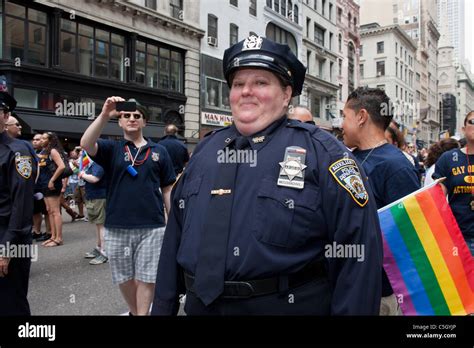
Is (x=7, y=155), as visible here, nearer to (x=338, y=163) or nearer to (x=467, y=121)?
(x=338, y=163)

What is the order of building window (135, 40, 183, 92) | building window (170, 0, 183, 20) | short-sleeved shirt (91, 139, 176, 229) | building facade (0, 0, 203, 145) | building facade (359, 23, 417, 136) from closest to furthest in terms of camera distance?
short-sleeved shirt (91, 139, 176, 229) < building facade (0, 0, 203, 145) < building window (135, 40, 183, 92) < building window (170, 0, 183, 20) < building facade (359, 23, 417, 136)

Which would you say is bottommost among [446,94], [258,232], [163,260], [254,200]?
[163,260]

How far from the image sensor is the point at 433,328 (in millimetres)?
2252

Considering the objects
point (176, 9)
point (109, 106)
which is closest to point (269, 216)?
point (109, 106)

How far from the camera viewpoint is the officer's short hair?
2912 millimetres

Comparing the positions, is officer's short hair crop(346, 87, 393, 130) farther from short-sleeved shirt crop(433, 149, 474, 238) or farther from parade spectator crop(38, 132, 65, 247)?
parade spectator crop(38, 132, 65, 247)

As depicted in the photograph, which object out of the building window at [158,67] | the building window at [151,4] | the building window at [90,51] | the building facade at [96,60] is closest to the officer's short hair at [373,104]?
the building facade at [96,60]

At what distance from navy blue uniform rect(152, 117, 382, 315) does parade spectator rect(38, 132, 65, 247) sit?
6.61 metres

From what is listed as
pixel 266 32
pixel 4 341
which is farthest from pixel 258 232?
pixel 266 32

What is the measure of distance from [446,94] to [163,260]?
2548 centimetres

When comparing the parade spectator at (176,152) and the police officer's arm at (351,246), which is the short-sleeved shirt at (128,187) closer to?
the police officer's arm at (351,246)

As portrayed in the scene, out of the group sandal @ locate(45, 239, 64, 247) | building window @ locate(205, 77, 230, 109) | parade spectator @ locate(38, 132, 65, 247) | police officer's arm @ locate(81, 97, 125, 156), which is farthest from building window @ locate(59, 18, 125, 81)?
police officer's arm @ locate(81, 97, 125, 156)

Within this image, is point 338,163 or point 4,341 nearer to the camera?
point 338,163

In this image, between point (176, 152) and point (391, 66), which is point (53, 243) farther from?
point (391, 66)
